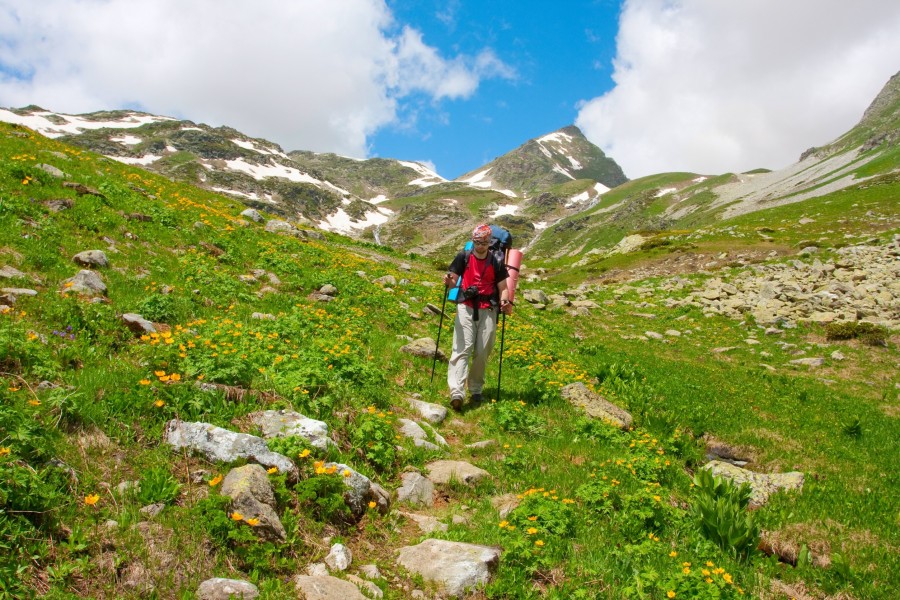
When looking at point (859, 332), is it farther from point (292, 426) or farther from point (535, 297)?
point (292, 426)

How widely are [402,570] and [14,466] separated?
3.28m

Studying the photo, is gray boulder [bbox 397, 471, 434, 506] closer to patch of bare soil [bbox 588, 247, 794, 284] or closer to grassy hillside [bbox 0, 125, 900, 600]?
grassy hillside [bbox 0, 125, 900, 600]

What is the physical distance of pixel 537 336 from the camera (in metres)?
16.9

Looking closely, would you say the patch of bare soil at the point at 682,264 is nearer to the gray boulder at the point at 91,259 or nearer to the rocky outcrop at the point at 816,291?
the rocky outcrop at the point at 816,291

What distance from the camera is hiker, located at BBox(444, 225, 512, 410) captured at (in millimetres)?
9438

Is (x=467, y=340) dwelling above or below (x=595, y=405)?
above

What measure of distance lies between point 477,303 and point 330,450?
460cm

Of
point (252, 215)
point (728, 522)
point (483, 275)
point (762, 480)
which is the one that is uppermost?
point (252, 215)

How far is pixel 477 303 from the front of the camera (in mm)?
9469

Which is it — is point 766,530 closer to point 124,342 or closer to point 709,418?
point 709,418

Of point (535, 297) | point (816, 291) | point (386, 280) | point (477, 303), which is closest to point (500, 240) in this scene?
point (477, 303)

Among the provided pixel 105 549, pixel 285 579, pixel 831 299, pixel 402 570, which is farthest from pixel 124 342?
pixel 831 299

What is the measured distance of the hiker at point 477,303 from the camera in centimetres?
944

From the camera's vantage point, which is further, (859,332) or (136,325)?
(859,332)
